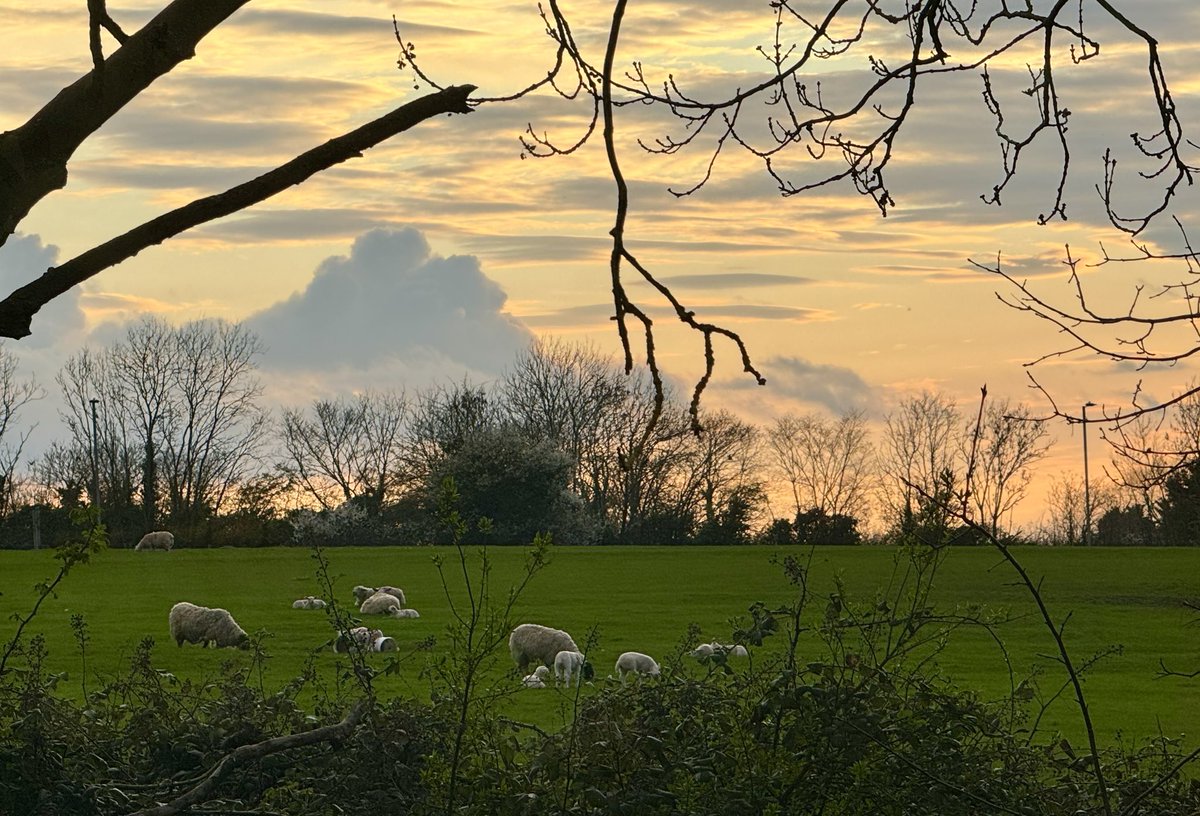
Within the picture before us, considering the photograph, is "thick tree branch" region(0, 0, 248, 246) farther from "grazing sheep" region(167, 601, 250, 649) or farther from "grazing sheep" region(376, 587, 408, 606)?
"grazing sheep" region(376, 587, 408, 606)

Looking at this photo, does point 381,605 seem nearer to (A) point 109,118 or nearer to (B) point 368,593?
(B) point 368,593

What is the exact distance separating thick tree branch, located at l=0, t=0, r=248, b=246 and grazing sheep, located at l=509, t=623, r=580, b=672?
1124 cm

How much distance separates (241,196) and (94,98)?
321 mm

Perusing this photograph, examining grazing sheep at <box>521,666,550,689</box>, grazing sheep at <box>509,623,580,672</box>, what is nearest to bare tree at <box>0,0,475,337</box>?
grazing sheep at <box>521,666,550,689</box>

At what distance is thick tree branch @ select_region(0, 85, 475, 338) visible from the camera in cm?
234

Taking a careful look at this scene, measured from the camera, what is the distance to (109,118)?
2412 mm

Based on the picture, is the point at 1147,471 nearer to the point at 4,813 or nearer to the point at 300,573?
the point at 4,813

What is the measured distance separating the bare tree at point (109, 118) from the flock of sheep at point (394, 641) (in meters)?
3.51

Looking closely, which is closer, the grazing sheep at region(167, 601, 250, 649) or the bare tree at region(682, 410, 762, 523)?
the grazing sheep at region(167, 601, 250, 649)

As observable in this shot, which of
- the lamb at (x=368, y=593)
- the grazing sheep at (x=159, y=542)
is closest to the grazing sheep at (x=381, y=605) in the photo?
the lamb at (x=368, y=593)

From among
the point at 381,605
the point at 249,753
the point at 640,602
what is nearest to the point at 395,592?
the point at 381,605

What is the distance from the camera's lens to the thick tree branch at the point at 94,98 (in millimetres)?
2377

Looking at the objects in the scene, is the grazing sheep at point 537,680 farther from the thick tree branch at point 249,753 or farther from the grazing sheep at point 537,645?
the thick tree branch at point 249,753

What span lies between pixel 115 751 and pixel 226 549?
30760mm
